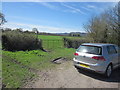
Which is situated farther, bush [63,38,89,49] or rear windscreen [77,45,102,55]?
bush [63,38,89,49]

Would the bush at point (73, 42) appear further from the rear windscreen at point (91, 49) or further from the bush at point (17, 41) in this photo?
the rear windscreen at point (91, 49)

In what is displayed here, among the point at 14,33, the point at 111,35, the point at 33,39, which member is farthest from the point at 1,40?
the point at 111,35

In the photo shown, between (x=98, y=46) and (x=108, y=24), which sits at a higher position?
(x=108, y=24)

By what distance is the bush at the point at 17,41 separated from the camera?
1101cm

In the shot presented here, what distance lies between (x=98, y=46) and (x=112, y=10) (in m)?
12.1

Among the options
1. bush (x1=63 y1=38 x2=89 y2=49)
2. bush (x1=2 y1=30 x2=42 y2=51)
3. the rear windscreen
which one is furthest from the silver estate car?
bush (x1=63 y1=38 x2=89 y2=49)

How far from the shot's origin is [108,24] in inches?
588

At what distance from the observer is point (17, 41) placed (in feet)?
38.7

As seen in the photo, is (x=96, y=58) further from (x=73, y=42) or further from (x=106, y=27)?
(x=73, y=42)

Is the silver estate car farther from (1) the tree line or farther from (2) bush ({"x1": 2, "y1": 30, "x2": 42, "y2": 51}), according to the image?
(1) the tree line

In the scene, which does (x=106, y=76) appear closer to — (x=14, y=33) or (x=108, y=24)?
(x=14, y=33)

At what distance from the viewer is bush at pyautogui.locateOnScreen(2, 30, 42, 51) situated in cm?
1101

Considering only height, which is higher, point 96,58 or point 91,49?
point 91,49

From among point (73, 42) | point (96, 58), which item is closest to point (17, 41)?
point (96, 58)
